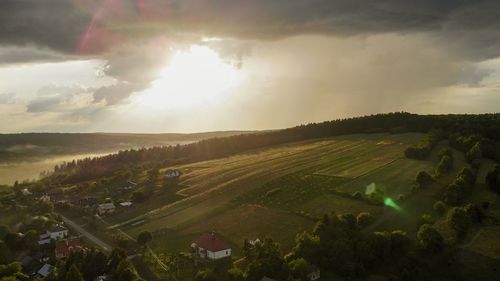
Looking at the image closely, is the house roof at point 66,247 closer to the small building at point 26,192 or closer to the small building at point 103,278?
the small building at point 103,278

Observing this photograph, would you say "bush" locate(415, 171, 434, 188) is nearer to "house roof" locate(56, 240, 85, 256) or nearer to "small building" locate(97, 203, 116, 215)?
"house roof" locate(56, 240, 85, 256)

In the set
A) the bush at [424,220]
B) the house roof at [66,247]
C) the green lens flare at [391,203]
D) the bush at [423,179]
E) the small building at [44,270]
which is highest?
the bush at [423,179]

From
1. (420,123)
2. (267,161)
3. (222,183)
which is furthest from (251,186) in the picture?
(420,123)

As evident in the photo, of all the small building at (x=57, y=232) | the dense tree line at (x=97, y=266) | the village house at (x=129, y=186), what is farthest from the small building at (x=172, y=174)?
the dense tree line at (x=97, y=266)

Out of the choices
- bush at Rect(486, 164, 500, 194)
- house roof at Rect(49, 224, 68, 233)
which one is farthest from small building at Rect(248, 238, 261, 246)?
bush at Rect(486, 164, 500, 194)

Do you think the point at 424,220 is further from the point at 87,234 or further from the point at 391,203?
the point at 87,234

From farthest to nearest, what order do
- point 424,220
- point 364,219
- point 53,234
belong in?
point 53,234 < point 364,219 < point 424,220

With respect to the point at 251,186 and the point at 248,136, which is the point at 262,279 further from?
the point at 248,136

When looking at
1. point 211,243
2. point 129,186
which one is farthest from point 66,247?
point 129,186
